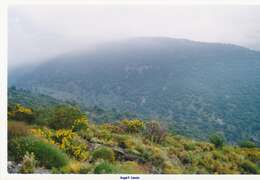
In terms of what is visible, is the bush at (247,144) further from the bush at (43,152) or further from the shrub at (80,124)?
the bush at (43,152)

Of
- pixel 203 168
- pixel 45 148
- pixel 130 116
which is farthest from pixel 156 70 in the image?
pixel 45 148

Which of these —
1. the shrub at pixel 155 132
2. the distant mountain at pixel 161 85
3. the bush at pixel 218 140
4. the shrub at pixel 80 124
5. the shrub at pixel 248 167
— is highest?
the distant mountain at pixel 161 85

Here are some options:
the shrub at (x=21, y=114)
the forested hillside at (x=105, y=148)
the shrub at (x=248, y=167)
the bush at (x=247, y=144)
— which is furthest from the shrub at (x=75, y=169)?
the bush at (x=247, y=144)

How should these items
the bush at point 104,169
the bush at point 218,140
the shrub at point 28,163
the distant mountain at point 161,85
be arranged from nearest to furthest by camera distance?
the shrub at point 28,163, the bush at point 104,169, the bush at point 218,140, the distant mountain at point 161,85

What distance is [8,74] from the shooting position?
1059 centimetres

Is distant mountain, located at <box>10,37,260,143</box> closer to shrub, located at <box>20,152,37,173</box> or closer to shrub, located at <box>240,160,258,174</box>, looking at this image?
shrub, located at <box>240,160,258,174</box>

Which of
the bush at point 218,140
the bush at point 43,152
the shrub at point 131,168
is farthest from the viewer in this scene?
the bush at point 218,140

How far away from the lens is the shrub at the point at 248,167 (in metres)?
10.3

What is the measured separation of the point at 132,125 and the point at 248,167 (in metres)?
2.57

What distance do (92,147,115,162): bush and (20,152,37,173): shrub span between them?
112 centimetres

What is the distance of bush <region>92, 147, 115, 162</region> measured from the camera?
9.88m

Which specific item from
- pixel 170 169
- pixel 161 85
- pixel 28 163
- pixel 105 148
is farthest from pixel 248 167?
pixel 28 163

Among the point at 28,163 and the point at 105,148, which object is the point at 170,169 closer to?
the point at 105,148
